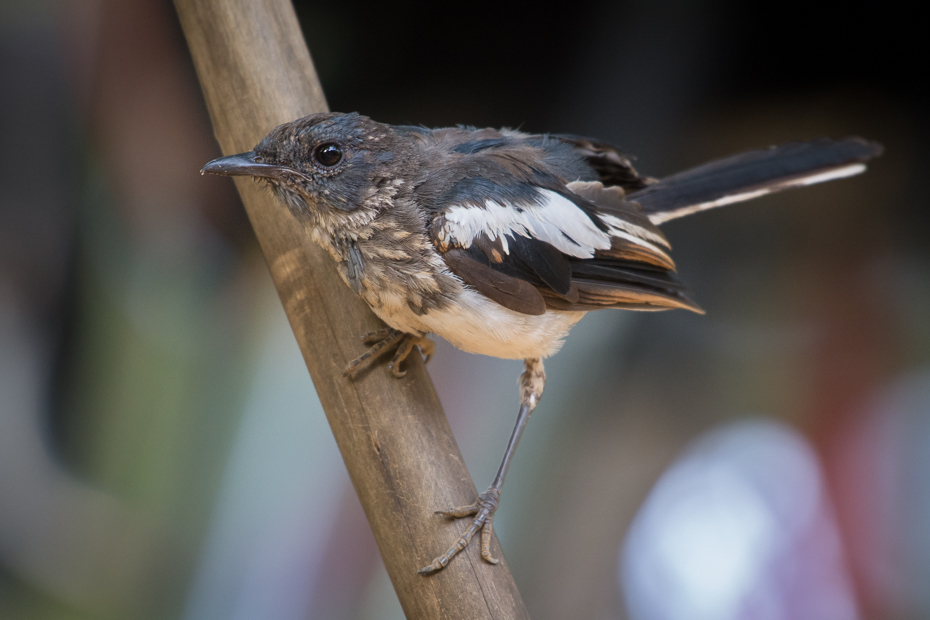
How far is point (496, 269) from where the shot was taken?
117 centimetres

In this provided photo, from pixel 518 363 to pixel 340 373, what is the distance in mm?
1344

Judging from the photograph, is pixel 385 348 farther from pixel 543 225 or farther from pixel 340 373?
pixel 543 225

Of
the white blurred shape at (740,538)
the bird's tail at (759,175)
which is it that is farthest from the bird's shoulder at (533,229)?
the white blurred shape at (740,538)

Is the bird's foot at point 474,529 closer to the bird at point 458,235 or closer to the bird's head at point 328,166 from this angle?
the bird at point 458,235

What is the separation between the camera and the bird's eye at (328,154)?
1.14 metres

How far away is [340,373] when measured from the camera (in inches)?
49.4

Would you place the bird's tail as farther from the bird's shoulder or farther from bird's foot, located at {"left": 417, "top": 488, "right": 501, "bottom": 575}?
bird's foot, located at {"left": 417, "top": 488, "right": 501, "bottom": 575}

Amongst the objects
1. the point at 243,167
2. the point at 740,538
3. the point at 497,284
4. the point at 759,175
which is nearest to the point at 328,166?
the point at 243,167

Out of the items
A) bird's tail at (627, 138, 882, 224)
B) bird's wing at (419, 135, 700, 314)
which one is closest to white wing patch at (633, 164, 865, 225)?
bird's tail at (627, 138, 882, 224)

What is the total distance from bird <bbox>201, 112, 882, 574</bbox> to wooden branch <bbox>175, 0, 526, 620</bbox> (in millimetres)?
36

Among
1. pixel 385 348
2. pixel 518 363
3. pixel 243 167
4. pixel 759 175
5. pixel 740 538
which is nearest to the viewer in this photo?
pixel 243 167

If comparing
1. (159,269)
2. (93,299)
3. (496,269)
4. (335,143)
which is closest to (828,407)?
(496,269)

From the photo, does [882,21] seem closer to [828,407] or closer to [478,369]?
[828,407]

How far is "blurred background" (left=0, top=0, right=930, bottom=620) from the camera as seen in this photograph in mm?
1995
